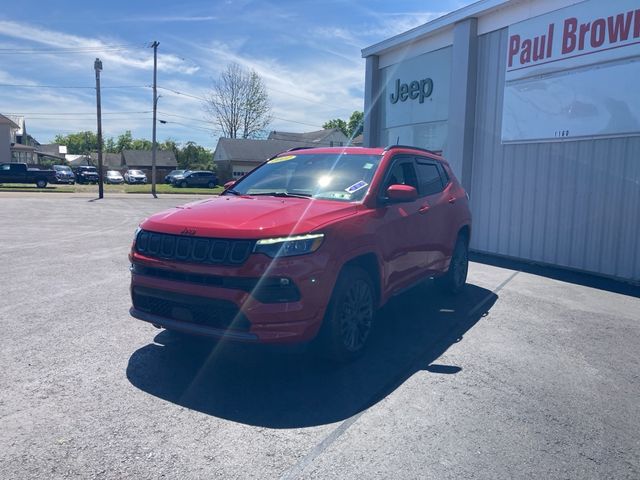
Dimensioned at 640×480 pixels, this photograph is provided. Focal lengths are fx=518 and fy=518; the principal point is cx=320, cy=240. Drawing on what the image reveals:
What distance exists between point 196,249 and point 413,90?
11868 millimetres

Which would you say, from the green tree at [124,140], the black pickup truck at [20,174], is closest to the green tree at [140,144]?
the green tree at [124,140]

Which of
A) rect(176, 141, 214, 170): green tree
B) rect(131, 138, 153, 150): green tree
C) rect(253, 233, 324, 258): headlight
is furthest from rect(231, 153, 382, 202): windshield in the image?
rect(131, 138, 153, 150): green tree

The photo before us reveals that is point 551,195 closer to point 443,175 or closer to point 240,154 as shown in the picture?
point 443,175

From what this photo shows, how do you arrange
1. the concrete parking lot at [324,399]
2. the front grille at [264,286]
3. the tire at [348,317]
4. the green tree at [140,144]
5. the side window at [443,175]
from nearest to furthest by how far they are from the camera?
1. the concrete parking lot at [324,399]
2. the front grille at [264,286]
3. the tire at [348,317]
4. the side window at [443,175]
5. the green tree at [140,144]

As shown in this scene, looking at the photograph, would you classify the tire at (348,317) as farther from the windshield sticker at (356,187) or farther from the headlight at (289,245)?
the windshield sticker at (356,187)

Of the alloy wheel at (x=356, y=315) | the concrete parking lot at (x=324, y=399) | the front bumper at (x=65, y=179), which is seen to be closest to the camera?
the concrete parking lot at (x=324, y=399)

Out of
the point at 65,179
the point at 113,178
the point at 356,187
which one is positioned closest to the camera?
the point at 356,187

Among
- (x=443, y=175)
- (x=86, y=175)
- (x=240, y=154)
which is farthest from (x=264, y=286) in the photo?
(x=240, y=154)

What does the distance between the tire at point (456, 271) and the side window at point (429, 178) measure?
3.19 feet

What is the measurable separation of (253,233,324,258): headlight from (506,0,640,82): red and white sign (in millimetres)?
7886

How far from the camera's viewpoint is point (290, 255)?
387 centimetres

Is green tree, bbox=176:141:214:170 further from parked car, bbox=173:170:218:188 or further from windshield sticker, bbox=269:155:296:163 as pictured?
windshield sticker, bbox=269:155:296:163

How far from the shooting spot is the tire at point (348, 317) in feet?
13.8

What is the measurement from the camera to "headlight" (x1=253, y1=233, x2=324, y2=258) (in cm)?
385
